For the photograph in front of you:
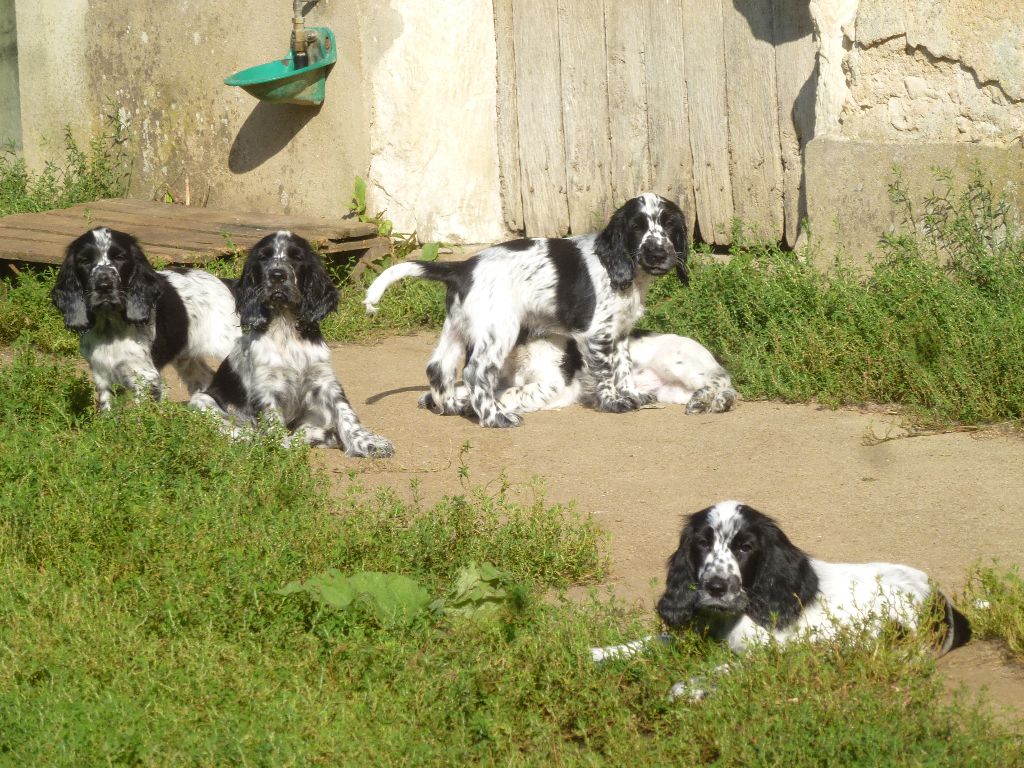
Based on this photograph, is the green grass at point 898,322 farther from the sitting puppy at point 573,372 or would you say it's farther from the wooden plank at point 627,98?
the wooden plank at point 627,98

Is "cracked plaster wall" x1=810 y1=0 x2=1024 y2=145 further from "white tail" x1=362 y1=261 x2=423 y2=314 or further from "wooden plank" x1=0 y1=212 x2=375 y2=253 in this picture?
"wooden plank" x1=0 y1=212 x2=375 y2=253

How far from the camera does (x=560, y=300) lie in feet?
23.9

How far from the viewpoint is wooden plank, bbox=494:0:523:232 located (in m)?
9.81

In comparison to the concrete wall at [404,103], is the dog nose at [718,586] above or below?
below

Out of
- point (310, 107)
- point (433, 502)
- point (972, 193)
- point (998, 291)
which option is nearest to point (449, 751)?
point (433, 502)

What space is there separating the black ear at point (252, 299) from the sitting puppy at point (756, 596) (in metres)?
3.12

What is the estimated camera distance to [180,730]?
3.38 meters

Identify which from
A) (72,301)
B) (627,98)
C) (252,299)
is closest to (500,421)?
(252,299)

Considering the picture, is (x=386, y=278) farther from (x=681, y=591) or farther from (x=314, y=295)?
(x=681, y=591)

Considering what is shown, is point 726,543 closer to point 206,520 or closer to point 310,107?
point 206,520

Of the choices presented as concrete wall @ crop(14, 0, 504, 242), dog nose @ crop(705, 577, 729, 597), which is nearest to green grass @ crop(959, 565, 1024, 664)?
dog nose @ crop(705, 577, 729, 597)

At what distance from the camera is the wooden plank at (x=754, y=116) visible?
8.43m

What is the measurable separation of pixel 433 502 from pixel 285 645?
1.60m

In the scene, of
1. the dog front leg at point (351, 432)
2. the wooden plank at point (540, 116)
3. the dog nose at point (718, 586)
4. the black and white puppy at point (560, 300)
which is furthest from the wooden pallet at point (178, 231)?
the dog nose at point (718, 586)
